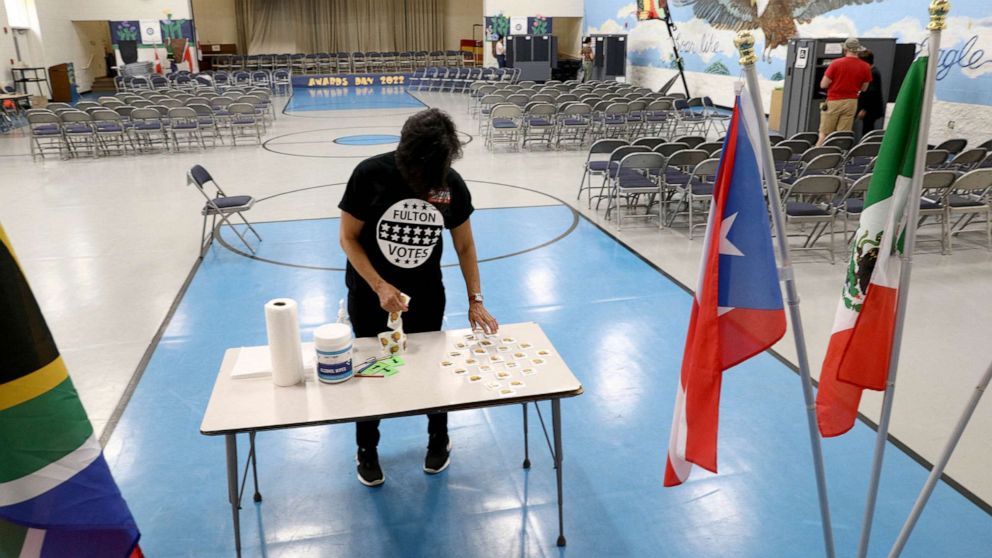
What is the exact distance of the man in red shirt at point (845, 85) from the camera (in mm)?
9906

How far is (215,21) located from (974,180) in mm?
30633

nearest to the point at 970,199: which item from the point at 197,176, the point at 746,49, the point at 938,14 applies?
the point at 938,14

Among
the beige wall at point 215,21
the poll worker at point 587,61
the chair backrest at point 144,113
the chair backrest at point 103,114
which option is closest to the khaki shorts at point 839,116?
the chair backrest at point 144,113

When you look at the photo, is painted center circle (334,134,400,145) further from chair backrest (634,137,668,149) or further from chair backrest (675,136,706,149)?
chair backrest (675,136,706,149)

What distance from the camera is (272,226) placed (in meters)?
8.15

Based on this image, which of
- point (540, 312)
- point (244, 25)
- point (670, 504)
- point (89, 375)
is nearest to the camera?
point (670, 504)

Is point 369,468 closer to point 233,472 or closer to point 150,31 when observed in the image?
point 233,472

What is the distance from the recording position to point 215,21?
30219mm

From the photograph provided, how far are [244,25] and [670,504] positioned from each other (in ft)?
104

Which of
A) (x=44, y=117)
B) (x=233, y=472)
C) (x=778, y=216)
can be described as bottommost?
(x=233, y=472)

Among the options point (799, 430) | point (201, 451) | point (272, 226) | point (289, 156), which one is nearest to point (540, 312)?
point (799, 430)

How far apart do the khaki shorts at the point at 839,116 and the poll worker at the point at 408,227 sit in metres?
9.03

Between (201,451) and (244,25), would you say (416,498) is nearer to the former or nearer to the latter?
(201,451)

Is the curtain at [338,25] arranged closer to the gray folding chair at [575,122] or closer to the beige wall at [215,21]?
the beige wall at [215,21]
